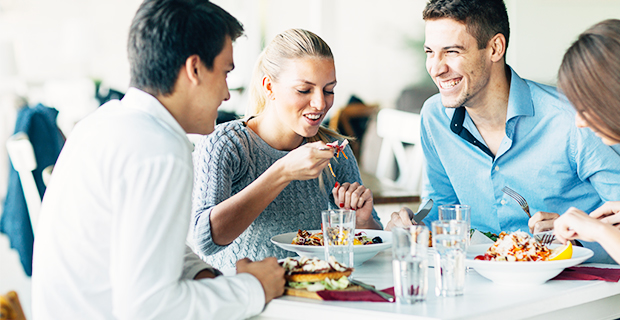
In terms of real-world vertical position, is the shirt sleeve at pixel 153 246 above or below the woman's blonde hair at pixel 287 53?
below

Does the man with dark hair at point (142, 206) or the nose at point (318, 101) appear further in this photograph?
the nose at point (318, 101)

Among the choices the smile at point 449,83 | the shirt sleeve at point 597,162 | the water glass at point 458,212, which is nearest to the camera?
the water glass at point 458,212

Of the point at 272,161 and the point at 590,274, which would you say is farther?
the point at 272,161

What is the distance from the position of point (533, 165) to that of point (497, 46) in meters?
0.48

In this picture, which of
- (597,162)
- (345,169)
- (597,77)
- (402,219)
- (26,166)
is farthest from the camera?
(26,166)

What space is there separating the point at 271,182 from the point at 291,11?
2.77 meters

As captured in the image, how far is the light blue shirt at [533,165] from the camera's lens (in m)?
1.89

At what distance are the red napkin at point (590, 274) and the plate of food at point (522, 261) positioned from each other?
0.04 meters

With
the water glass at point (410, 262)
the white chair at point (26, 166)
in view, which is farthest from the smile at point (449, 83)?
the white chair at point (26, 166)

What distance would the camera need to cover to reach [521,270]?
1.26 meters

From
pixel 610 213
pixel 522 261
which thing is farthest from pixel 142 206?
pixel 610 213

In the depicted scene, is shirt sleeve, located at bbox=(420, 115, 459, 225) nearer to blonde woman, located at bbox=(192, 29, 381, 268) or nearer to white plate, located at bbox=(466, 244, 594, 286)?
blonde woman, located at bbox=(192, 29, 381, 268)

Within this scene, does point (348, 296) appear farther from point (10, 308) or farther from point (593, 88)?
point (593, 88)

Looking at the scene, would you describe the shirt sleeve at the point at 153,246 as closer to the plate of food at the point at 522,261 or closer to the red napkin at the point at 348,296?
the red napkin at the point at 348,296
